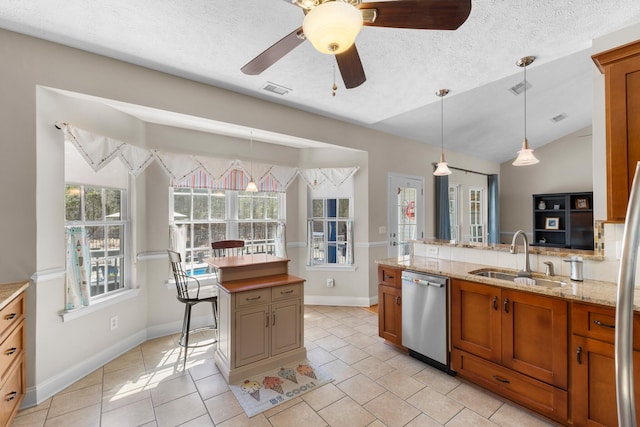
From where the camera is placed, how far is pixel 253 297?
2.57 m

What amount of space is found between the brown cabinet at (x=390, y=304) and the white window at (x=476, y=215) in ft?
14.3

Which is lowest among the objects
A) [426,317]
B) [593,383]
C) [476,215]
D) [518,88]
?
[593,383]

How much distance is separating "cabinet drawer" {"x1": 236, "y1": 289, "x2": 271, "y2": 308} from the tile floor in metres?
0.72

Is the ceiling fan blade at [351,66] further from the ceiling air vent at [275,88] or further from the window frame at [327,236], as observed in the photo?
the window frame at [327,236]

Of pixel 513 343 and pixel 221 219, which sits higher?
pixel 221 219

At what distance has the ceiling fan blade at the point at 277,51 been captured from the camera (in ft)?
5.00

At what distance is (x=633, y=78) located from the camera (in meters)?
1.86

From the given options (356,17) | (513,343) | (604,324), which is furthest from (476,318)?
(356,17)

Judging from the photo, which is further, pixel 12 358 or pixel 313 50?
pixel 313 50

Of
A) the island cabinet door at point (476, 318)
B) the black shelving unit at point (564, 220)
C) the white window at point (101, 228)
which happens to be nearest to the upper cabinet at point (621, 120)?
the island cabinet door at point (476, 318)

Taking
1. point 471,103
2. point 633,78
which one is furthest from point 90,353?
point 471,103

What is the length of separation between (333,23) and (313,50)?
139 cm

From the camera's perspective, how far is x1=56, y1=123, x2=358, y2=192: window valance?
2.64 metres

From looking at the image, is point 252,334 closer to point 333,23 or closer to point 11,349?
point 11,349
